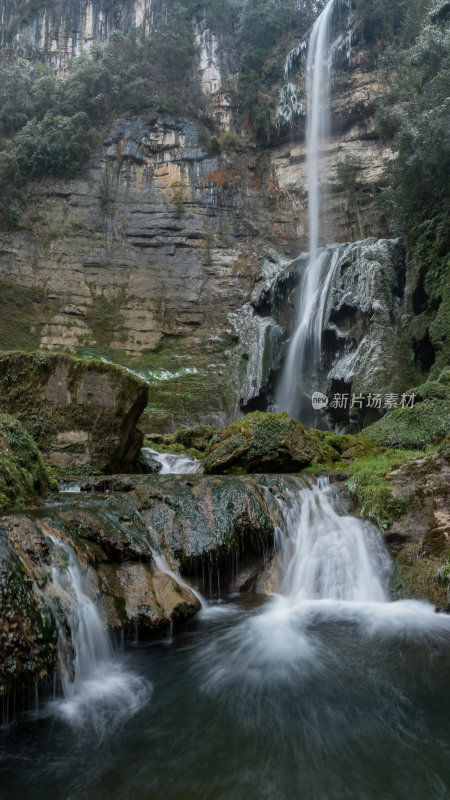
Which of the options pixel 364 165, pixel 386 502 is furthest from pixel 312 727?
pixel 364 165

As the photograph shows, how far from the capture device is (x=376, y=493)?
255 inches

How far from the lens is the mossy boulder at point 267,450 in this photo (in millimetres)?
9211

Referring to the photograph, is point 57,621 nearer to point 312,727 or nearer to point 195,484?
point 312,727

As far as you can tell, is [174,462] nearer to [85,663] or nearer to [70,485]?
[70,485]

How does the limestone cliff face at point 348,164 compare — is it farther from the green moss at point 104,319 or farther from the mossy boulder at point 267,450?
the mossy boulder at point 267,450

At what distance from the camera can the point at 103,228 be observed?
82.0 ft

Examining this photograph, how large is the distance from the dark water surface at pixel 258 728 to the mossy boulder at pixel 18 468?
235 cm

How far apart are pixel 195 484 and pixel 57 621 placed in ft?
11.5

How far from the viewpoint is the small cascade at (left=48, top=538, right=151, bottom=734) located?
3.21 meters

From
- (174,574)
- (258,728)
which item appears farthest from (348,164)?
(258,728)

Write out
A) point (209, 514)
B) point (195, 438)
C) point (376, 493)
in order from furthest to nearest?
1. point (195, 438)
2. point (376, 493)
3. point (209, 514)

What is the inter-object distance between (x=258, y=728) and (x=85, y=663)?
59.8 inches

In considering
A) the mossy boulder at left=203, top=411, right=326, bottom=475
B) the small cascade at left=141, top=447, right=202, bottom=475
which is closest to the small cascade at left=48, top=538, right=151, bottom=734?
the mossy boulder at left=203, top=411, right=326, bottom=475

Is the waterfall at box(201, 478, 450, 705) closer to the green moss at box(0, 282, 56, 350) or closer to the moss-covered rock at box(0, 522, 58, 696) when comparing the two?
the moss-covered rock at box(0, 522, 58, 696)
